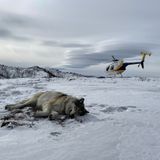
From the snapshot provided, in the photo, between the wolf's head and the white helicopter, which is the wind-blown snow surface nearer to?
the wolf's head

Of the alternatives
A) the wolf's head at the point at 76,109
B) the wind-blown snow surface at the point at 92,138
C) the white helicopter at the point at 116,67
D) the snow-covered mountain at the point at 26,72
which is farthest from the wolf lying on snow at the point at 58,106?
the snow-covered mountain at the point at 26,72

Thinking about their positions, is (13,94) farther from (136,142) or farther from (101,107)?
(136,142)

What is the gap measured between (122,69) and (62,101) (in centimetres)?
4025

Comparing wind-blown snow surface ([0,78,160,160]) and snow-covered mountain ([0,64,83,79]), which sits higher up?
snow-covered mountain ([0,64,83,79])

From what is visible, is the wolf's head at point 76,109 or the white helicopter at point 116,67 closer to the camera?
the wolf's head at point 76,109

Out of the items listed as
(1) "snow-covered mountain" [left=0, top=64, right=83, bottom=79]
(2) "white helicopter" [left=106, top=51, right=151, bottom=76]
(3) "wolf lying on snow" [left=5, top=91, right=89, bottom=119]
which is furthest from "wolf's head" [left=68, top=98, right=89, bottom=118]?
(1) "snow-covered mountain" [left=0, top=64, right=83, bottom=79]

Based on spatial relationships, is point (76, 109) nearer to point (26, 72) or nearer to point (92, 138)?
point (92, 138)

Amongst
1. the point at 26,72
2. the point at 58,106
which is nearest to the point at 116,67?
the point at 58,106

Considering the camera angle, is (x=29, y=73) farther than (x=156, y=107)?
Yes

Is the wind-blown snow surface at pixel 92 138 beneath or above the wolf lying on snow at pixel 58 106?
beneath

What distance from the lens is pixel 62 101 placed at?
36.1ft

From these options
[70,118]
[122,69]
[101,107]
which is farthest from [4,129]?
[122,69]

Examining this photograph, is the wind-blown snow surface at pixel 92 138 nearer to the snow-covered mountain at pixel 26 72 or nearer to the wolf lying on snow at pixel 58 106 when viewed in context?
the wolf lying on snow at pixel 58 106

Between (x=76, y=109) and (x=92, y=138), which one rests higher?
(x=76, y=109)
